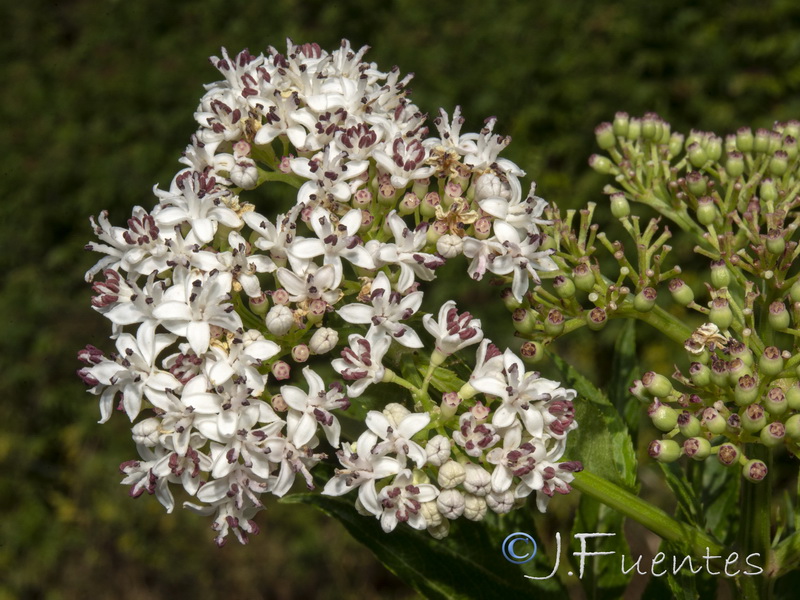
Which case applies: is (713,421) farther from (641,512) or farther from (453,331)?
(453,331)

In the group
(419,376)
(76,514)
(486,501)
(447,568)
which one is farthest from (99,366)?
(76,514)

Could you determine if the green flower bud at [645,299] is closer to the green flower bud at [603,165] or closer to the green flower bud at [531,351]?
the green flower bud at [531,351]

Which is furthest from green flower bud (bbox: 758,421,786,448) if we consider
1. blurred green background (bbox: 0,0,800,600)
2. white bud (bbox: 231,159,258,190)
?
blurred green background (bbox: 0,0,800,600)

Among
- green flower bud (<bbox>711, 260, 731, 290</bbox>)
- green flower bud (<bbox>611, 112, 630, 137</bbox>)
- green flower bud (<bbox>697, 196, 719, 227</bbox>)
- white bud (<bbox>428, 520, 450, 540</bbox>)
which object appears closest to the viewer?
white bud (<bbox>428, 520, 450, 540</bbox>)

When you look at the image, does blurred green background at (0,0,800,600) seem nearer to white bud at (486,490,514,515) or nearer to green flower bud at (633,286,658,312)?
green flower bud at (633,286,658,312)

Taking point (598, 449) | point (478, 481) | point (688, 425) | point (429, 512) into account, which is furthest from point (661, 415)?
point (429, 512)

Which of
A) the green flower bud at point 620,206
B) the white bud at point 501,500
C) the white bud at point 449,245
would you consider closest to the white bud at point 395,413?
the white bud at point 501,500

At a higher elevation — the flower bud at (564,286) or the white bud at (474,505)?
the flower bud at (564,286)
